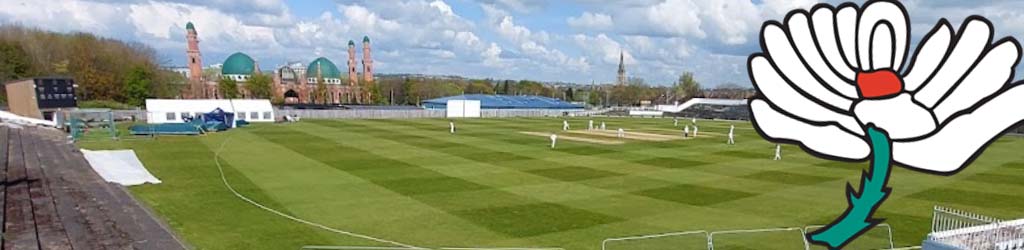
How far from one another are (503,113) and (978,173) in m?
74.6

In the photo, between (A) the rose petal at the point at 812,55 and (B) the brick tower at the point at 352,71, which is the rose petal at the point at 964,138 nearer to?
(A) the rose petal at the point at 812,55

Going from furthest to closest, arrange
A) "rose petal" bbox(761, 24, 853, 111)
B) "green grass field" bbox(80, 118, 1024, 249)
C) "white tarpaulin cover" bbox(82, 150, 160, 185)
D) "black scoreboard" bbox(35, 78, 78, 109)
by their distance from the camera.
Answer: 1. "black scoreboard" bbox(35, 78, 78, 109)
2. "white tarpaulin cover" bbox(82, 150, 160, 185)
3. "green grass field" bbox(80, 118, 1024, 249)
4. "rose petal" bbox(761, 24, 853, 111)

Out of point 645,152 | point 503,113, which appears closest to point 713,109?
point 503,113

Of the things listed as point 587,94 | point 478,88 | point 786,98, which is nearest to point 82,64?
point 786,98

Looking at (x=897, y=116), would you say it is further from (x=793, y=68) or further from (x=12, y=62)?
(x=12, y=62)

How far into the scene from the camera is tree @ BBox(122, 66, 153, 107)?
3280 inches

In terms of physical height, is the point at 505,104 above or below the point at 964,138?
below

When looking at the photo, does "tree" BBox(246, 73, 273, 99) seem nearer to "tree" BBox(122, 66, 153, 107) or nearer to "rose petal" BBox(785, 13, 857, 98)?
"tree" BBox(122, 66, 153, 107)

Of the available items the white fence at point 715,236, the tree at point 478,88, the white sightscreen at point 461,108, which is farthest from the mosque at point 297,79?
the white fence at point 715,236

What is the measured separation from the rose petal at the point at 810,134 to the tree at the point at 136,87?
315ft

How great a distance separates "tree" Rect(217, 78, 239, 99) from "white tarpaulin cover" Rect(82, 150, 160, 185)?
89.4m

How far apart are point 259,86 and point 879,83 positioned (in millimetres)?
124162

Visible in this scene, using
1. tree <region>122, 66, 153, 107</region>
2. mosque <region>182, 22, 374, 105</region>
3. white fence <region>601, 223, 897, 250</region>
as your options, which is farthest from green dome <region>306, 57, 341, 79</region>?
white fence <region>601, 223, 897, 250</region>

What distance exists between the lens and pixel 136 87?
8350cm
